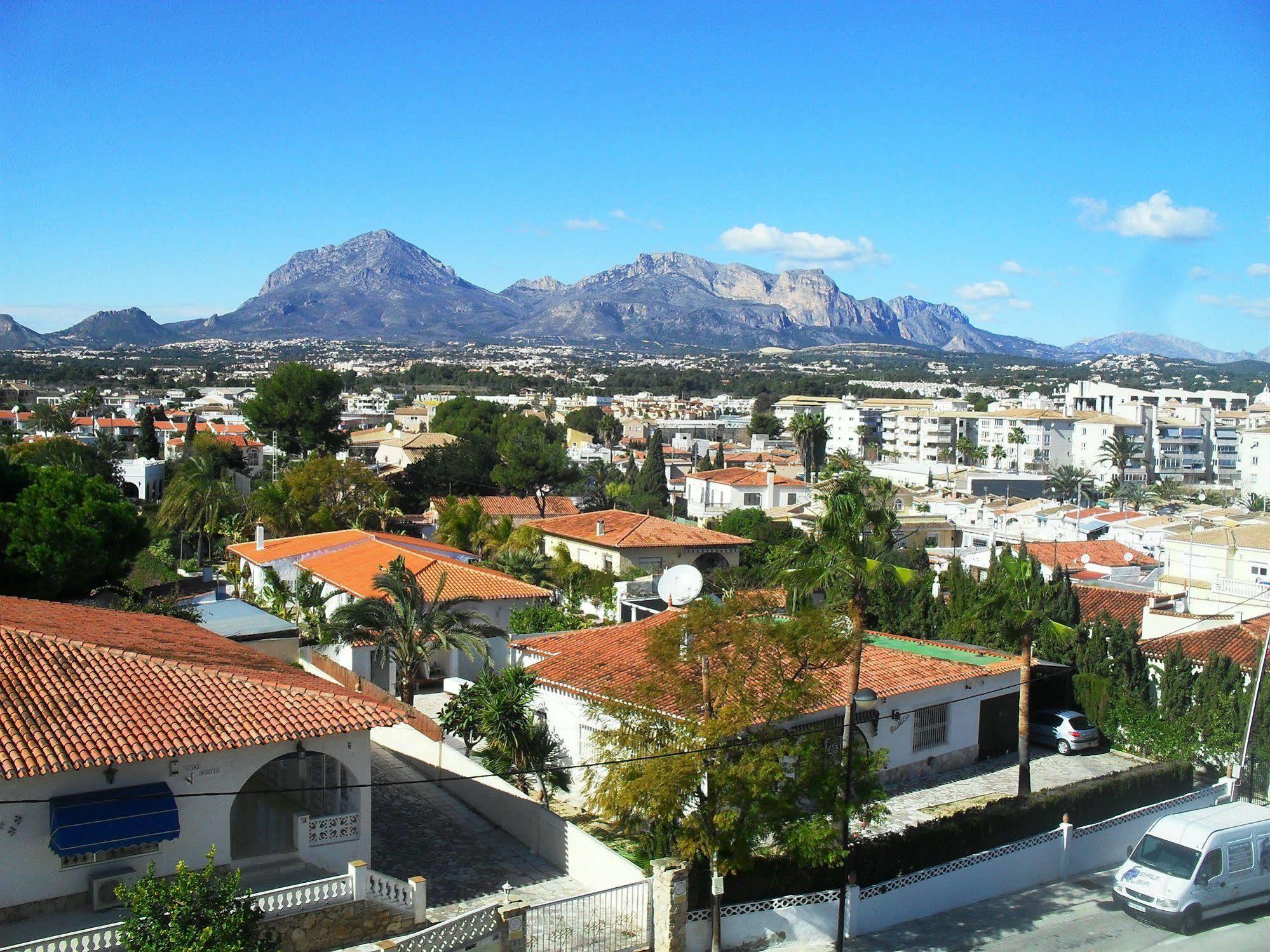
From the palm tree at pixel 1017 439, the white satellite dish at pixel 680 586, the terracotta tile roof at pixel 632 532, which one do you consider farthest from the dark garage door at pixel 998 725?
the palm tree at pixel 1017 439

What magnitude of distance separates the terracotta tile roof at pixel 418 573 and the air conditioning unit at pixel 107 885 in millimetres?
12405

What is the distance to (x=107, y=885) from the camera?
40.1 feet

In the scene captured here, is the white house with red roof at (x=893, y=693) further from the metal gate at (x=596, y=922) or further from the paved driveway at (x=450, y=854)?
the metal gate at (x=596, y=922)

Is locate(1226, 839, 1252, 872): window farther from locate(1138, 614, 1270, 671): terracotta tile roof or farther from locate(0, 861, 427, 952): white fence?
locate(0, 861, 427, 952): white fence

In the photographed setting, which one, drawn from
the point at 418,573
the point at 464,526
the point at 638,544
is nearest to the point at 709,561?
the point at 638,544

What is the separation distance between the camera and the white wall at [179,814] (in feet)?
38.8

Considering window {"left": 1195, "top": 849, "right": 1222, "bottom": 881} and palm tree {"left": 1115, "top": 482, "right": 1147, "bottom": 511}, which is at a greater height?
window {"left": 1195, "top": 849, "right": 1222, "bottom": 881}

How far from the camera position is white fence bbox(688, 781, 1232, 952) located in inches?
520

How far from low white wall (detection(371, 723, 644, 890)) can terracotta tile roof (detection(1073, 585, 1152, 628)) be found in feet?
56.3

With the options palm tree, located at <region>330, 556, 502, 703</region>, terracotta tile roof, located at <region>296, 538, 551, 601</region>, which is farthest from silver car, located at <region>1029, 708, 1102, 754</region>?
terracotta tile roof, located at <region>296, 538, 551, 601</region>

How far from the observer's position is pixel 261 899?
38.7 feet

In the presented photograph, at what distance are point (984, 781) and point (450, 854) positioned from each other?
33.6 feet

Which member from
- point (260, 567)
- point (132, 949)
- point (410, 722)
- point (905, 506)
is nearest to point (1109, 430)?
point (905, 506)

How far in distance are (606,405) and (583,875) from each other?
532 feet
